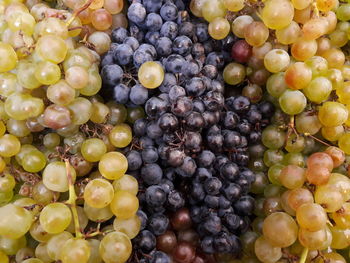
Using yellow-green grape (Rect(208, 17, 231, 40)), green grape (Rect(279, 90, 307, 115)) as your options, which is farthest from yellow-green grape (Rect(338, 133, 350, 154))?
yellow-green grape (Rect(208, 17, 231, 40))

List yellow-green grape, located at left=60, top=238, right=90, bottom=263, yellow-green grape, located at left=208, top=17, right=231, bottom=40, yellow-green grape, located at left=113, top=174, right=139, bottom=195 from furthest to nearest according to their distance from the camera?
yellow-green grape, located at left=208, top=17, right=231, bottom=40
yellow-green grape, located at left=113, top=174, right=139, bottom=195
yellow-green grape, located at left=60, top=238, right=90, bottom=263

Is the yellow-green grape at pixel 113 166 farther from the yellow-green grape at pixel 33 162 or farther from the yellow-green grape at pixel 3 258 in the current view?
the yellow-green grape at pixel 3 258

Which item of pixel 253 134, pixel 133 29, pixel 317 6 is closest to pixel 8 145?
pixel 133 29

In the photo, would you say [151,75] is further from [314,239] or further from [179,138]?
[314,239]

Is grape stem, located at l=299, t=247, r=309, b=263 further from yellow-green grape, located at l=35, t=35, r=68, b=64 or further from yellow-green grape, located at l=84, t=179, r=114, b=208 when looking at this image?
yellow-green grape, located at l=35, t=35, r=68, b=64

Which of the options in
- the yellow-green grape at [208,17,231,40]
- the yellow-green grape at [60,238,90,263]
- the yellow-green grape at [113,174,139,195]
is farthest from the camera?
the yellow-green grape at [208,17,231,40]

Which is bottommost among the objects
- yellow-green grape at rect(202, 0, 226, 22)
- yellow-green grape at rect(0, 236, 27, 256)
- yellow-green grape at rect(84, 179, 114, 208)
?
yellow-green grape at rect(0, 236, 27, 256)

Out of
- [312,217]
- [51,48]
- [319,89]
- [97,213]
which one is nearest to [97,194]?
[97,213]

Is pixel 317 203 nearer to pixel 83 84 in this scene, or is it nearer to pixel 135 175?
pixel 135 175
